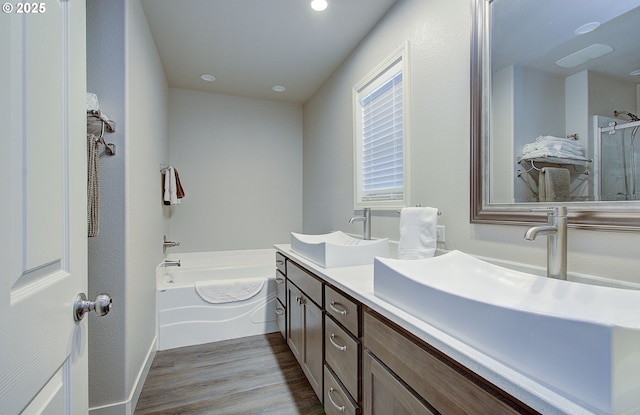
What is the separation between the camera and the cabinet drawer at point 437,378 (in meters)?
0.64

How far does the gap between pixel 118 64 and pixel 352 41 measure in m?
1.63

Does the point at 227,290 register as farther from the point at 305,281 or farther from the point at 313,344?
the point at 313,344

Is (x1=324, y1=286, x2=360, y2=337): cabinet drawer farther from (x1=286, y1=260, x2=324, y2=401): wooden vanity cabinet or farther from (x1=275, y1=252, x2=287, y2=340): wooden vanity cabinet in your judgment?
(x1=275, y1=252, x2=287, y2=340): wooden vanity cabinet

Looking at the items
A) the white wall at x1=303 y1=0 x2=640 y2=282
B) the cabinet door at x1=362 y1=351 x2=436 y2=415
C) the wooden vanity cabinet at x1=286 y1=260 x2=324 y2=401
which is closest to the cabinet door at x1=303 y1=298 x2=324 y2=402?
the wooden vanity cabinet at x1=286 y1=260 x2=324 y2=401

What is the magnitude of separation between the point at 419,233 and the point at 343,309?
21.9 inches

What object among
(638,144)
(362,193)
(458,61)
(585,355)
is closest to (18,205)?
(585,355)

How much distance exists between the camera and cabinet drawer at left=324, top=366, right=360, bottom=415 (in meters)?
1.25

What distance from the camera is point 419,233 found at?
1524 millimetres

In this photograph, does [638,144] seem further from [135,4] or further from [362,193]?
[135,4]

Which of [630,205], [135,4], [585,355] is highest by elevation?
[135,4]

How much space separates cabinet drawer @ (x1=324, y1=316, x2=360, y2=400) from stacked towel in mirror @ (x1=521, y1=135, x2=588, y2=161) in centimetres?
102

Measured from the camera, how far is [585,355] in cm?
50

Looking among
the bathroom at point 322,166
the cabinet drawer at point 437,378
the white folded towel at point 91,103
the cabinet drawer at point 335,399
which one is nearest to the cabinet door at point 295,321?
the cabinet drawer at point 335,399

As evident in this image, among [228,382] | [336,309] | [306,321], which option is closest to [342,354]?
[336,309]
